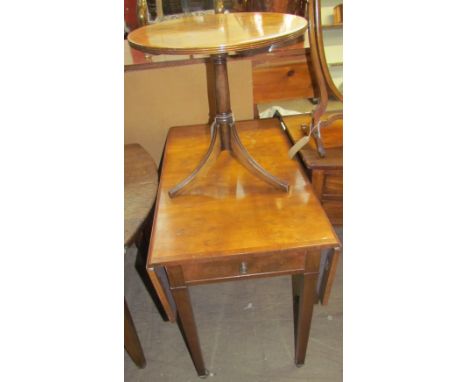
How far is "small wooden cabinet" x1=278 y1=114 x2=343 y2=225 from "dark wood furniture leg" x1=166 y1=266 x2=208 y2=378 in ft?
2.16

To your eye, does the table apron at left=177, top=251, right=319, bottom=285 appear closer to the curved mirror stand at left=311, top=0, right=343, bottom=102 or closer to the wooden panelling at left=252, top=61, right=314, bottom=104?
the curved mirror stand at left=311, top=0, right=343, bottom=102

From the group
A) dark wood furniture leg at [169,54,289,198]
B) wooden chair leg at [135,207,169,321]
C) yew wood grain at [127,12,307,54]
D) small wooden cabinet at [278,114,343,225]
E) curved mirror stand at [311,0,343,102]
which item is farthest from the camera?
wooden chair leg at [135,207,169,321]

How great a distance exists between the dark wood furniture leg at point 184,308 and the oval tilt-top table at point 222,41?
0.95 feet

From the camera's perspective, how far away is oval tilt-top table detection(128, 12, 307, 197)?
89 cm

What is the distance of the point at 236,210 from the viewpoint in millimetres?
1096

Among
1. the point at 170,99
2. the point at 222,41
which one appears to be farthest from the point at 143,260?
the point at 222,41

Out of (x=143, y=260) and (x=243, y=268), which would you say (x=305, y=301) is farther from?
(x=143, y=260)

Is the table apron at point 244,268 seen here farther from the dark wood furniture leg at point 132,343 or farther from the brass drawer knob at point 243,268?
the dark wood furniture leg at point 132,343

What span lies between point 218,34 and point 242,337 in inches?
41.6

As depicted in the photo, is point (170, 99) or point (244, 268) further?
point (170, 99)

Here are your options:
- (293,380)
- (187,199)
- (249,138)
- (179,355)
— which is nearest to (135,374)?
(179,355)

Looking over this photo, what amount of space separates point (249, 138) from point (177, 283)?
71 cm

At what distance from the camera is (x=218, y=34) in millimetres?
986

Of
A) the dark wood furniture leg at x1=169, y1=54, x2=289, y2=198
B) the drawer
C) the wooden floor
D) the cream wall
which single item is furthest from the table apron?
the cream wall
